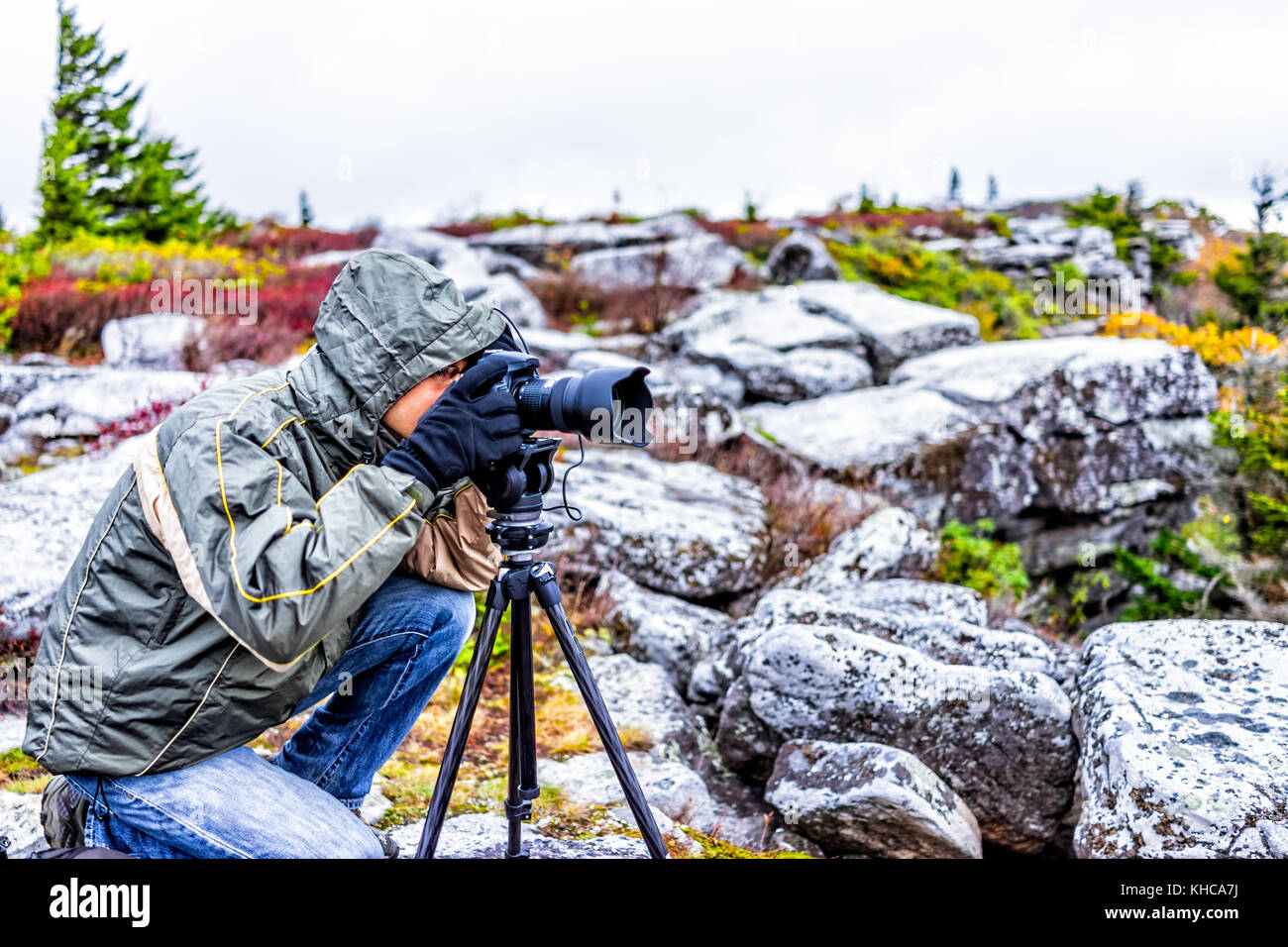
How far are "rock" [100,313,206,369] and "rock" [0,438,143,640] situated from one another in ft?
10.3

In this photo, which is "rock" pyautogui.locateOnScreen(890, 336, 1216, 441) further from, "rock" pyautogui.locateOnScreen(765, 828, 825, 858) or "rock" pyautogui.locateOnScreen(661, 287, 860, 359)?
"rock" pyautogui.locateOnScreen(765, 828, 825, 858)

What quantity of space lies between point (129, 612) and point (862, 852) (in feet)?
8.16

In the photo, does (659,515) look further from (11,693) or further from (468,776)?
(11,693)

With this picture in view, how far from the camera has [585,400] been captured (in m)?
2.06

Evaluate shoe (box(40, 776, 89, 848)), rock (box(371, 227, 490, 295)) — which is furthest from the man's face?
rock (box(371, 227, 490, 295))

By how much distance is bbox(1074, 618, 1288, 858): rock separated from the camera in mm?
2523

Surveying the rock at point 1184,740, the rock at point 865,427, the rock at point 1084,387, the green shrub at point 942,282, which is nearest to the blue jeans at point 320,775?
the rock at point 1184,740

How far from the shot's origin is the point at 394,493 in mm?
2018

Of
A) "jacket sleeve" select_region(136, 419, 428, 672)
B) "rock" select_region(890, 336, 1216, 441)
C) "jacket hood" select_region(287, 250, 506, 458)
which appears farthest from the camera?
"rock" select_region(890, 336, 1216, 441)

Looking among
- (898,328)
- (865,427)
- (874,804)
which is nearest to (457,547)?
(874,804)

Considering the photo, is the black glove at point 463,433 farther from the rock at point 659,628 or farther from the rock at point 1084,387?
the rock at point 1084,387

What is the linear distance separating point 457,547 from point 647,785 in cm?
135

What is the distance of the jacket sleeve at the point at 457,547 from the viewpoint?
2693 mm
